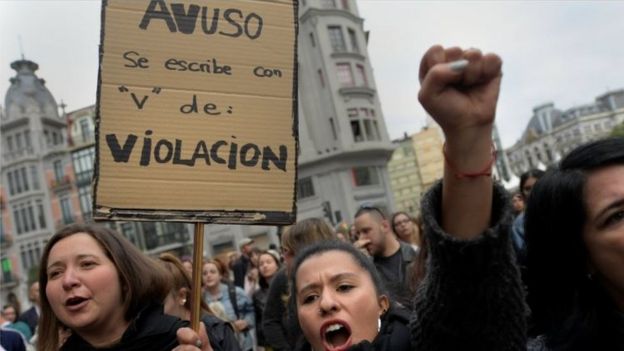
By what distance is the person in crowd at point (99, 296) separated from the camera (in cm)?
218

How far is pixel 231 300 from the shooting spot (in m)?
6.12

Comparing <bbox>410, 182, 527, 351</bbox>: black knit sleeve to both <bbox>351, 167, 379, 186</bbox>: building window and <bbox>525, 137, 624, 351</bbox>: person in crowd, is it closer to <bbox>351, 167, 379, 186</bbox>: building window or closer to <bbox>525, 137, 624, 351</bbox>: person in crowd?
<bbox>525, 137, 624, 351</bbox>: person in crowd

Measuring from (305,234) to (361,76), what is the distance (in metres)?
32.3

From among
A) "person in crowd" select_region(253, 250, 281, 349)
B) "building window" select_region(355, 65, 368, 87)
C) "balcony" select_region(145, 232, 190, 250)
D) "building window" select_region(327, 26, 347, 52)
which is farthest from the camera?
"balcony" select_region(145, 232, 190, 250)

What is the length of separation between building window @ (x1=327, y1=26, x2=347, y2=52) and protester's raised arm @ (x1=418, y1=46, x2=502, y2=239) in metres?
34.2

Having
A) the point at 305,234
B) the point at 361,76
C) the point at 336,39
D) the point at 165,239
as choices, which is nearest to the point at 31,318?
the point at 305,234

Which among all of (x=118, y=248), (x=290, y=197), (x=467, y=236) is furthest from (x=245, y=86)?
(x=467, y=236)

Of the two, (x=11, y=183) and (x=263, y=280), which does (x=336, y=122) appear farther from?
(x=263, y=280)

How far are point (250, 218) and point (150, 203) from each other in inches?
15.4

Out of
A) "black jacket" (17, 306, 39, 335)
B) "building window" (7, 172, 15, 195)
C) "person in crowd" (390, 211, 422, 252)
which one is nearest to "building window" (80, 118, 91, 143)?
"building window" (7, 172, 15, 195)

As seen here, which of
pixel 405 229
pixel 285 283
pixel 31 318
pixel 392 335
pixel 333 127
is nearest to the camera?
pixel 392 335

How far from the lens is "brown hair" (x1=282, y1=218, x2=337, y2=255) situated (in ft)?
13.1

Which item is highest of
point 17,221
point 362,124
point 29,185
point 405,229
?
point 29,185

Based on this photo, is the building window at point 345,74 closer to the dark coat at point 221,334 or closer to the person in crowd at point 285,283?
the person in crowd at point 285,283
